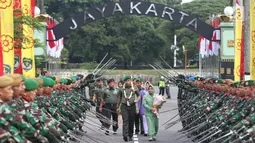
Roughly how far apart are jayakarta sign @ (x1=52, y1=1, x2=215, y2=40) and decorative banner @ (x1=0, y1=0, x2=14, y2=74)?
1833cm

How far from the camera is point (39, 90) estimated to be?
13.3 meters

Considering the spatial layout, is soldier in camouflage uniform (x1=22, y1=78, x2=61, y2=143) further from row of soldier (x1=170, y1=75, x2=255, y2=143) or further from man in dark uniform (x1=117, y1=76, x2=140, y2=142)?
man in dark uniform (x1=117, y1=76, x2=140, y2=142)

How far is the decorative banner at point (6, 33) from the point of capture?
17038 mm

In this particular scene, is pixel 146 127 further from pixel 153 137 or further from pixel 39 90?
pixel 39 90

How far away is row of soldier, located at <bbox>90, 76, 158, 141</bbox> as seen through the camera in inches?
832

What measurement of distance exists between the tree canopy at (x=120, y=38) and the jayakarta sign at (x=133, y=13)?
38485 millimetres

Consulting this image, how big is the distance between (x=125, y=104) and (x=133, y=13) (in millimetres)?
15488

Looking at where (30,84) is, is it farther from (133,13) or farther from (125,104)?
(133,13)

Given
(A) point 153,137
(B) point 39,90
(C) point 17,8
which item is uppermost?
(C) point 17,8

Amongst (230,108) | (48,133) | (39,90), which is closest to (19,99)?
(48,133)

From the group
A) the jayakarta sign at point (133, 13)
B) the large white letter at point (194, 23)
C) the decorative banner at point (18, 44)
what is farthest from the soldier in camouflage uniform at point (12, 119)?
the large white letter at point (194, 23)

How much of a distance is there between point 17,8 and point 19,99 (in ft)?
33.6

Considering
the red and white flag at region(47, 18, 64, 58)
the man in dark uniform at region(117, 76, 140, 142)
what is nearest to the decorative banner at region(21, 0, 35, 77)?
the man in dark uniform at region(117, 76, 140, 142)

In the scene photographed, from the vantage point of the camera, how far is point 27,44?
2120cm
